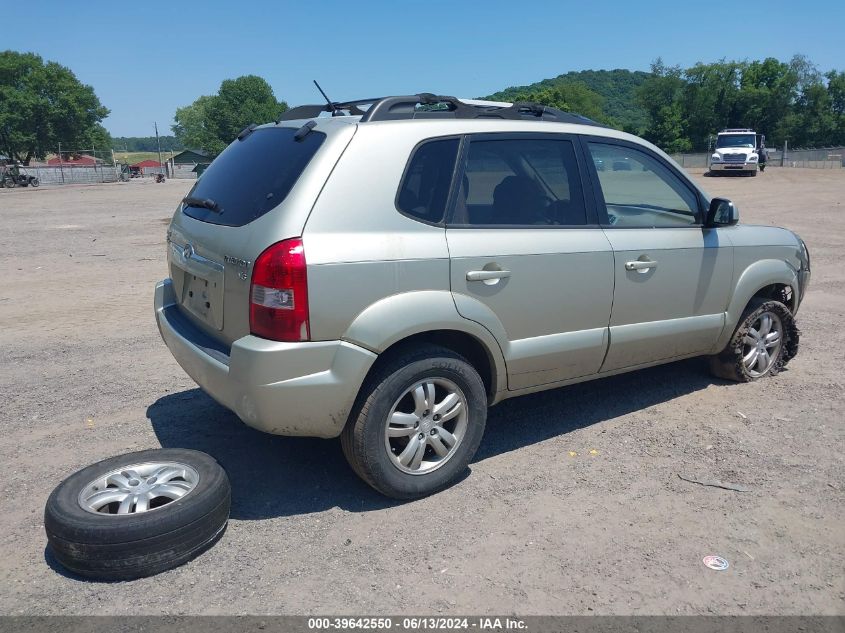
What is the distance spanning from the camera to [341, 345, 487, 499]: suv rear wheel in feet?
11.3

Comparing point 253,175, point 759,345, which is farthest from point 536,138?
point 759,345

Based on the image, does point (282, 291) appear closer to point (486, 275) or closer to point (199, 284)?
point (199, 284)

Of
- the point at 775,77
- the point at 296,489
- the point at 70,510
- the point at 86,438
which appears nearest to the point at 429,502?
the point at 296,489

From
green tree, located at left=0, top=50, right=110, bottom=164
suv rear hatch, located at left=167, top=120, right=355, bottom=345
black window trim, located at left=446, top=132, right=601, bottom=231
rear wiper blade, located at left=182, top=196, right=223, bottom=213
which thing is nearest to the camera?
suv rear hatch, located at left=167, top=120, right=355, bottom=345

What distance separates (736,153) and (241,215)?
132 feet

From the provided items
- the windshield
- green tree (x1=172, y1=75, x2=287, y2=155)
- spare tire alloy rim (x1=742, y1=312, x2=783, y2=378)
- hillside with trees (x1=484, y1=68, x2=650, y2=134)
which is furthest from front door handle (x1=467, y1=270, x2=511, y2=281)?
green tree (x1=172, y1=75, x2=287, y2=155)

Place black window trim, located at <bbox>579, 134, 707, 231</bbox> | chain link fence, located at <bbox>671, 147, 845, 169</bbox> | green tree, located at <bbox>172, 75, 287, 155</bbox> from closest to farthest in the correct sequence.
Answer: black window trim, located at <bbox>579, 134, 707, 231</bbox> → chain link fence, located at <bbox>671, 147, 845, 169</bbox> → green tree, located at <bbox>172, 75, 287, 155</bbox>

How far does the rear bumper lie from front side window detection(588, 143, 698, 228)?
204 cm

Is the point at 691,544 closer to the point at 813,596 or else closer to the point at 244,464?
the point at 813,596

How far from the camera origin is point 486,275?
3.70 m

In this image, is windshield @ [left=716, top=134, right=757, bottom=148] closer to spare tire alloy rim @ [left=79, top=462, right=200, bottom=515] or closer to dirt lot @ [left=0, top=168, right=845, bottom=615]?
dirt lot @ [left=0, top=168, right=845, bottom=615]

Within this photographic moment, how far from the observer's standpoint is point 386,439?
352 cm

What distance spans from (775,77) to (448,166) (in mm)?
97651

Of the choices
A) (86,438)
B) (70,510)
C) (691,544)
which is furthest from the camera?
(86,438)
